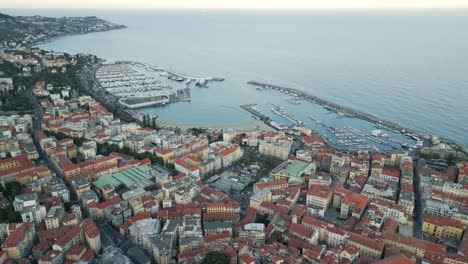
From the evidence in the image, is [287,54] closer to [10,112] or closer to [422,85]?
[422,85]

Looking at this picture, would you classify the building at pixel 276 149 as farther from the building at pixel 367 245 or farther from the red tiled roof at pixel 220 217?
the building at pixel 367 245

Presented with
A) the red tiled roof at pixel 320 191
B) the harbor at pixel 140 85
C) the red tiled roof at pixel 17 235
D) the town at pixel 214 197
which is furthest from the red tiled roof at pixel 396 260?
the harbor at pixel 140 85

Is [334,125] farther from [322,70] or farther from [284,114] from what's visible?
[322,70]

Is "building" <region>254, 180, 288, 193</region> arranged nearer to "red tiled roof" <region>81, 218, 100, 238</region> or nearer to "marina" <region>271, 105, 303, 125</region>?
"red tiled roof" <region>81, 218, 100, 238</region>

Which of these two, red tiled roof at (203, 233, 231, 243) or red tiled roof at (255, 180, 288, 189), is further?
red tiled roof at (255, 180, 288, 189)

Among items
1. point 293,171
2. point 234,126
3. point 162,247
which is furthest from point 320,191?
point 234,126

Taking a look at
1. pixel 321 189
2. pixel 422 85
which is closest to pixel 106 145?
pixel 321 189

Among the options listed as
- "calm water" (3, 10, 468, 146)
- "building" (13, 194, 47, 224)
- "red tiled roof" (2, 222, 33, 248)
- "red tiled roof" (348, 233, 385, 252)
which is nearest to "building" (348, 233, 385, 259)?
"red tiled roof" (348, 233, 385, 252)
